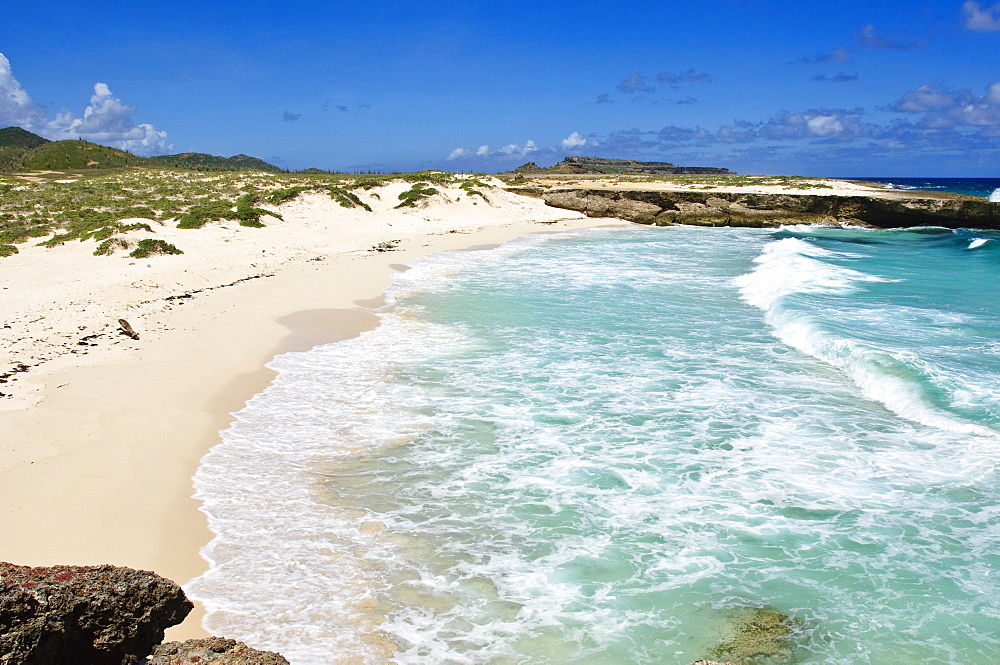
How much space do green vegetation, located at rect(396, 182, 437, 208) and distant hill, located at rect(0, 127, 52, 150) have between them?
62.6 m

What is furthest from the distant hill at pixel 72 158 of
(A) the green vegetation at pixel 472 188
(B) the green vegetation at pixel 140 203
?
(A) the green vegetation at pixel 472 188

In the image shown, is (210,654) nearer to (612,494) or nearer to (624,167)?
(612,494)

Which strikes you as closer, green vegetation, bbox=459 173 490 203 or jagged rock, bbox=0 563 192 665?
jagged rock, bbox=0 563 192 665

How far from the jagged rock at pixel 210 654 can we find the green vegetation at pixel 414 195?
3354 cm

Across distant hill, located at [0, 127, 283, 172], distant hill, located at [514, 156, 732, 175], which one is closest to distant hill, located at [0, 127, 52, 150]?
distant hill, located at [0, 127, 283, 172]

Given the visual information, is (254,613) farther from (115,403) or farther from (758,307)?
(758,307)

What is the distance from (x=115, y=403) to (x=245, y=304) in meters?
6.35

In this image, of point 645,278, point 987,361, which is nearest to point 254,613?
point 987,361

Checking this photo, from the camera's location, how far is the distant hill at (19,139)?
249ft

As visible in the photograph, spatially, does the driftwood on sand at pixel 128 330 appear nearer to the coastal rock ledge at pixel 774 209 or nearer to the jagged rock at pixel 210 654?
the jagged rock at pixel 210 654

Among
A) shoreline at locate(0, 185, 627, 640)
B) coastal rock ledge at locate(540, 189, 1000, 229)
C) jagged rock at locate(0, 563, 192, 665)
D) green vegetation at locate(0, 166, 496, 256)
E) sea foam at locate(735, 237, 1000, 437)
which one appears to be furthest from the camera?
coastal rock ledge at locate(540, 189, 1000, 229)

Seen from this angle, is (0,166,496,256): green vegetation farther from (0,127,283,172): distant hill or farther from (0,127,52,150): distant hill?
(0,127,52,150): distant hill

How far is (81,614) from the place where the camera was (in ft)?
10.3

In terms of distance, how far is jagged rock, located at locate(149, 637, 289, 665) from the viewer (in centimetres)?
316
